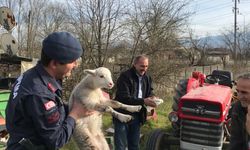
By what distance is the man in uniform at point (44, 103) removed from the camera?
2682mm

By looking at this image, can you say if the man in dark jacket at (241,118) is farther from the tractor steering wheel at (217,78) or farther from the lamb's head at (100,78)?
the tractor steering wheel at (217,78)

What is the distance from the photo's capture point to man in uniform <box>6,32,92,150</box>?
8.80ft

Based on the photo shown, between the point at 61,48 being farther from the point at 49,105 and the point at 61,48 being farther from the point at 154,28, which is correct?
the point at 154,28

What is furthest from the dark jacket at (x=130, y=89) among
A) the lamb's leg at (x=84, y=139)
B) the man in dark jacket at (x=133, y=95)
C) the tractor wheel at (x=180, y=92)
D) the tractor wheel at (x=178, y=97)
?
the lamb's leg at (x=84, y=139)

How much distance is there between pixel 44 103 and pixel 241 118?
1760 millimetres

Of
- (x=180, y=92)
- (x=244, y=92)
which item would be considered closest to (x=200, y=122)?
(x=180, y=92)

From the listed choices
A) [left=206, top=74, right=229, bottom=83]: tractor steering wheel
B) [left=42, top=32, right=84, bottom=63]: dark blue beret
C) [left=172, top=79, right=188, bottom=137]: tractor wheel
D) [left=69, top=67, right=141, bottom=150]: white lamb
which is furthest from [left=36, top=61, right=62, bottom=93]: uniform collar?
[left=206, top=74, right=229, bottom=83]: tractor steering wheel

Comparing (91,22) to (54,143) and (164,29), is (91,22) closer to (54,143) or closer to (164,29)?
(164,29)

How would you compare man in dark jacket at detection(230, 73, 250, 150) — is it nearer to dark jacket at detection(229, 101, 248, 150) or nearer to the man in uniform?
dark jacket at detection(229, 101, 248, 150)

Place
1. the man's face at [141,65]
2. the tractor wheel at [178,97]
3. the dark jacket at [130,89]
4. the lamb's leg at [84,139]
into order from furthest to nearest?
1. the tractor wheel at [178,97]
2. the man's face at [141,65]
3. the dark jacket at [130,89]
4. the lamb's leg at [84,139]

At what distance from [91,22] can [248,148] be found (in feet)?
37.1

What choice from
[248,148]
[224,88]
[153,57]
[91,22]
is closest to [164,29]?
[153,57]

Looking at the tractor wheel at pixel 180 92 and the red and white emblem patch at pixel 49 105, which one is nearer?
the red and white emblem patch at pixel 49 105

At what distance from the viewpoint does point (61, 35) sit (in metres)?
2.85
